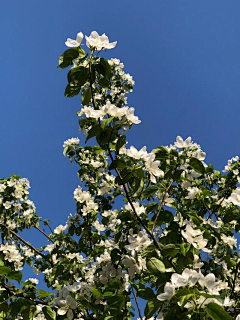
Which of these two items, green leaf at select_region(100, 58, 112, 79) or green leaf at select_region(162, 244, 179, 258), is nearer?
green leaf at select_region(162, 244, 179, 258)

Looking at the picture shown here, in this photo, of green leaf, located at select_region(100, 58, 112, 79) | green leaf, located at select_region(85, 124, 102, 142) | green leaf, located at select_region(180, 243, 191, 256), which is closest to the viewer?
green leaf, located at select_region(180, 243, 191, 256)

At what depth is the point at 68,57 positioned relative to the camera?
1500 mm

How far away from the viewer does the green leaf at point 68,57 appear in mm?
1494

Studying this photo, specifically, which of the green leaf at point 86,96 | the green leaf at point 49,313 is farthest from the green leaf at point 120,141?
the green leaf at point 49,313

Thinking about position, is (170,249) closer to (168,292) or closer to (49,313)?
(168,292)

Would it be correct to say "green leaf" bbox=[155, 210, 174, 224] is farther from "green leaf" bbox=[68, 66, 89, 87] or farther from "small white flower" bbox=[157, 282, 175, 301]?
"green leaf" bbox=[68, 66, 89, 87]

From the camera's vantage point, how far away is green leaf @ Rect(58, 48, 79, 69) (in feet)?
4.90

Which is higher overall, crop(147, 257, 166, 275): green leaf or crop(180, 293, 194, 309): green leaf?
crop(147, 257, 166, 275): green leaf

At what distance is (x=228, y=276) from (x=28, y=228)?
8.73 ft

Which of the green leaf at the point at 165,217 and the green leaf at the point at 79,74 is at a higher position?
the green leaf at the point at 79,74

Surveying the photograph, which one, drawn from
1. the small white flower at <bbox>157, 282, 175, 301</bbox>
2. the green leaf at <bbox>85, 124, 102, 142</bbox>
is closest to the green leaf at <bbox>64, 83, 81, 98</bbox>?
the green leaf at <bbox>85, 124, 102, 142</bbox>

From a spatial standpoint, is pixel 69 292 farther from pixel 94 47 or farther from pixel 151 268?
pixel 94 47

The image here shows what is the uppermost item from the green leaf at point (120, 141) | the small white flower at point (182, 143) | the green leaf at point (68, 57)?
the green leaf at point (68, 57)

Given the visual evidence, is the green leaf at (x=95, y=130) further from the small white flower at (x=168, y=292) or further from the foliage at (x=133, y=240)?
the small white flower at (x=168, y=292)
